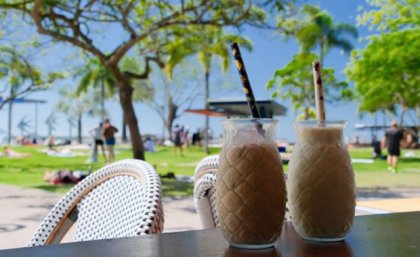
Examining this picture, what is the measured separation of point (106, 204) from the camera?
1252 millimetres

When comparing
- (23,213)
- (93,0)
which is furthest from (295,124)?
(93,0)

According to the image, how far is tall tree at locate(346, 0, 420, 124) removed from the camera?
1468cm

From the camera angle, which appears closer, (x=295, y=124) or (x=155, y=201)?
(x=295, y=124)

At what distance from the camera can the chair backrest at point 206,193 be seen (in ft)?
4.40

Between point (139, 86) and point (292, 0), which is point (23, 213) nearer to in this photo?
point (292, 0)

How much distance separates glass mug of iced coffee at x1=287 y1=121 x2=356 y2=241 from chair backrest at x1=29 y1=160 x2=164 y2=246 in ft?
1.39

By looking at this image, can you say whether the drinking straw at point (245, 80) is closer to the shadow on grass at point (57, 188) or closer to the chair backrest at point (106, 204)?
the chair backrest at point (106, 204)

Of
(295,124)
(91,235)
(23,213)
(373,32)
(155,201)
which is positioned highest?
(373,32)

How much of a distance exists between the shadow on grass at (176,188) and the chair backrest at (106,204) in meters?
5.15

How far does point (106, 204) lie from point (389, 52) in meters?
15.1

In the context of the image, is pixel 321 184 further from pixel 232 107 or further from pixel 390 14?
pixel 390 14

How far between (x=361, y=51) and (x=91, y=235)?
16.0 meters

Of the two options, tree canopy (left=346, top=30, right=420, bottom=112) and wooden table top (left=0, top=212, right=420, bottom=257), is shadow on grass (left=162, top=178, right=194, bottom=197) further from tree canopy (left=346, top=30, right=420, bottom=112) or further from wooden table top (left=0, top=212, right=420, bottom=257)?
tree canopy (left=346, top=30, right=420, bottom=112)

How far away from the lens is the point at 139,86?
1348 inches
